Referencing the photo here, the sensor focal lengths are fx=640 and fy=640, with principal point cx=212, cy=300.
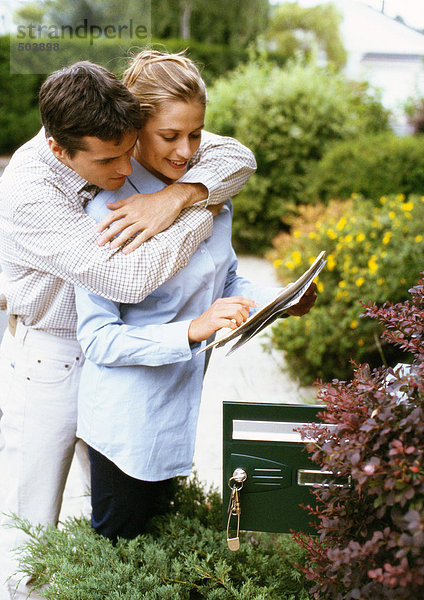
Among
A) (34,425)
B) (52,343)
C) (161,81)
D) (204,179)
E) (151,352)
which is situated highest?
(161,81)

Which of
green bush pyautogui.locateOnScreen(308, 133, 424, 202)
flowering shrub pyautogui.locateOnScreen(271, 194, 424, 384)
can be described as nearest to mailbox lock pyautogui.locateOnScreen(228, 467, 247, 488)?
flowering shrub pyautogui.locateOnScreen(271, 194, 424, 384)

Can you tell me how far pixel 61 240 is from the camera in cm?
172

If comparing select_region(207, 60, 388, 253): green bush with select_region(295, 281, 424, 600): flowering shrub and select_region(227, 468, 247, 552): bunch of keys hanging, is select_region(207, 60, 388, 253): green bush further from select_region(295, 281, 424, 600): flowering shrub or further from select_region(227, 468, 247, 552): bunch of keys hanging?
select_region(295, 281, 424, 600): flowering shrub

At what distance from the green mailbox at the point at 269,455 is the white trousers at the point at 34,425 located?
66cm

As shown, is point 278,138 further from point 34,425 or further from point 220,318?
point 220,318

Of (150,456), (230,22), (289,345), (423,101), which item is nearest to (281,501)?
(150,456)

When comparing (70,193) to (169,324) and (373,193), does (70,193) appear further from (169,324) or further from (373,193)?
(373,193)

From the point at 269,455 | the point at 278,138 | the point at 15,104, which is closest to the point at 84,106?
the point at 269,455

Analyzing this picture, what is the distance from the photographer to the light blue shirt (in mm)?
1789

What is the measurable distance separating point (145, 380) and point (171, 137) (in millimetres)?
721

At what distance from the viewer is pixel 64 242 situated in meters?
1.71

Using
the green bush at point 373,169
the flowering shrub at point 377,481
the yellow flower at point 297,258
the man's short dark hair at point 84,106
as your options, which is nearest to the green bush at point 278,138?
the green bush at point 373,169

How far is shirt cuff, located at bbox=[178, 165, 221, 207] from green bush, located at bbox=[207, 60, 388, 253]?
596 centimetres

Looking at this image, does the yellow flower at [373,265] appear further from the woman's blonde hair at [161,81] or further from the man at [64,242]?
the woman's blonde hair at [161,81]
